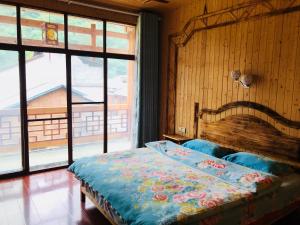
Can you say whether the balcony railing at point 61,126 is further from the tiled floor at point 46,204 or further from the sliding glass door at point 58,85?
the tiled floor at point 46,204

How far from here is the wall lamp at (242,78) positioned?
3.15m

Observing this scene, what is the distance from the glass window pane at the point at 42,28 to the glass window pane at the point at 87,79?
40cm

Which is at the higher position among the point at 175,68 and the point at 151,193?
the point at 175,68

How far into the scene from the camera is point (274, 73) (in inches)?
117

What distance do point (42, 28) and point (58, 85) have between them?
89 cm

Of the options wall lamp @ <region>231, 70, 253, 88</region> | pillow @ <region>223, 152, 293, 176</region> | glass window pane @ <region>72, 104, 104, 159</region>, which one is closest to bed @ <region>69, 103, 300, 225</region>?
pillow @ <region>223, 152, 293, 176</region>

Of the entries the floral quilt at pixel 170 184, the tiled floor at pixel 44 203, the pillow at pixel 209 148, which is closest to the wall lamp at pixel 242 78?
the pillow at pixel 209 148

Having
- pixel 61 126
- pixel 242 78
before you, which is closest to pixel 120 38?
pixel 61 126

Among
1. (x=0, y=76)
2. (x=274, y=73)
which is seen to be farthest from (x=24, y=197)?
(x=274, y=73)

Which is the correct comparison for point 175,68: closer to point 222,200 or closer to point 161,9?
point 161,9

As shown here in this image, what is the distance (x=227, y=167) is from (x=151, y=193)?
1004mm

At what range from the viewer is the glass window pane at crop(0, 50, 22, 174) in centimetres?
358

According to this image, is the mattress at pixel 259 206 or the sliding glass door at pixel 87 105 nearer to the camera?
the mattress at pixel 259 206

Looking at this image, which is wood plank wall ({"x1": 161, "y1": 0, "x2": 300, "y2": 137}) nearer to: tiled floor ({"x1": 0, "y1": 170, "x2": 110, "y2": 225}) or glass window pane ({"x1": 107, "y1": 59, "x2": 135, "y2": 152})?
glass window pane ({"x1": 107, "y1": 59, "x2": 135, "y2": 152})
